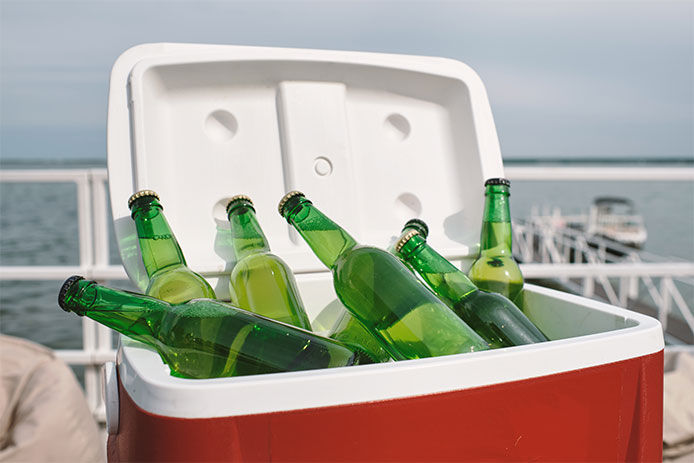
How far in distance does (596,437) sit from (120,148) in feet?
2.65

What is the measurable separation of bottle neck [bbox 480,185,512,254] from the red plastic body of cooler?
1.22 feet

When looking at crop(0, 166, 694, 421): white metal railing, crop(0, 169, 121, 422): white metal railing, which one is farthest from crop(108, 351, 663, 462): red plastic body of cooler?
crop(0, 169, 121, 422): white metal railing

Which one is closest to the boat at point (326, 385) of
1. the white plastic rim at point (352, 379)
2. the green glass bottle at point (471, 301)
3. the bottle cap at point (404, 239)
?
the white plastic rim at point (352, 379)

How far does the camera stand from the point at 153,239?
31.0 inches

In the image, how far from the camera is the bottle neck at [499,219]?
95 cm

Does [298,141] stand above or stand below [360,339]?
above

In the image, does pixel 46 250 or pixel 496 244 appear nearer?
pixel 496 244

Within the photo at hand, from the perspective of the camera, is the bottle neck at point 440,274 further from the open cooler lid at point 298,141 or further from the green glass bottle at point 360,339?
the open cooler lid at point 298,141

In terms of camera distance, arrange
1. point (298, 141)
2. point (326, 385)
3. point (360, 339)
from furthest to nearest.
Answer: point (298, 141), point (360, 339), point (326, 385)

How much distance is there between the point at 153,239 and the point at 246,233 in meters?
0.16

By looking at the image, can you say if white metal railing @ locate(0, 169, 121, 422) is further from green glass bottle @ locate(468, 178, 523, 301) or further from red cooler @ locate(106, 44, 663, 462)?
green glass bottle @ locate(468, 178, 523, 301)

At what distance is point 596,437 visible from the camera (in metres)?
0.56

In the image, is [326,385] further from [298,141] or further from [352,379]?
[298,141]

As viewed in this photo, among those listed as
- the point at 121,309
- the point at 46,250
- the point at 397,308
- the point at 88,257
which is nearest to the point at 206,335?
the point at 121,309
